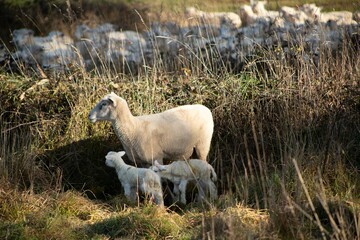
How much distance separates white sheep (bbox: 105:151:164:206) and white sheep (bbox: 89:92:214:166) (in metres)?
0.21

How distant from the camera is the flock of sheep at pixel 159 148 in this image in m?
8.23

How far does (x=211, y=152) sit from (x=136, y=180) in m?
1.75

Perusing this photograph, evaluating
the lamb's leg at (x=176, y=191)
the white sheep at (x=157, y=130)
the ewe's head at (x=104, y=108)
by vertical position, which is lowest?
the lamb's leg at (x=176, y=191)

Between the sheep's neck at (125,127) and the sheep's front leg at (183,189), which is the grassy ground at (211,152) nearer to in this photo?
the sheep's front leg at (183,189)

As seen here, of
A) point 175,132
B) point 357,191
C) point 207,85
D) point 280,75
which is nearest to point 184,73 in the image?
A: point 207,85

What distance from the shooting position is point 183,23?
50.6 feet

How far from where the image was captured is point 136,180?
820 centimetres

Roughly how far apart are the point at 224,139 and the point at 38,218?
2.97 meters

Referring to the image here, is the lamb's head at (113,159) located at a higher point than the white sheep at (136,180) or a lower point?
higher

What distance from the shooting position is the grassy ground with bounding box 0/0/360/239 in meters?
7.64

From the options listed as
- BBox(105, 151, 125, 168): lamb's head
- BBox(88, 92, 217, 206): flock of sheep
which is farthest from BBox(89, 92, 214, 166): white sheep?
BBox(105, 151, 125, 168): lamb's head

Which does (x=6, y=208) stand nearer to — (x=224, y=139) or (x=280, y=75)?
(x=224, y=139)

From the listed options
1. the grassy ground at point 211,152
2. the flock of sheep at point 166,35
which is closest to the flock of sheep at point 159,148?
the grassy ground at point 211,152

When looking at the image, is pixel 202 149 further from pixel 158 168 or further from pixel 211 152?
pixel 158 168
